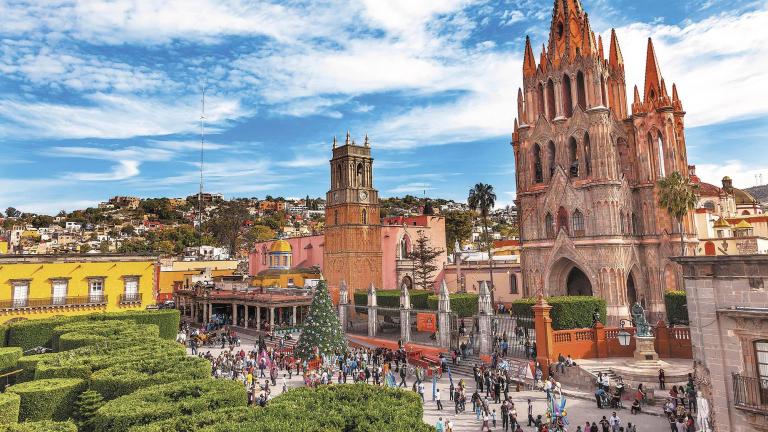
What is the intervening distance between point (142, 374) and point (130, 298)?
2227 cm

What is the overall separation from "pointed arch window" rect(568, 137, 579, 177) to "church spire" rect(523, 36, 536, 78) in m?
7.03

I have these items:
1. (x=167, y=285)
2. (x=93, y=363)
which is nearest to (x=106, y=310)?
(x=93, y=363)

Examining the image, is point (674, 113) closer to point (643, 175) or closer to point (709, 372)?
point (643, 175)

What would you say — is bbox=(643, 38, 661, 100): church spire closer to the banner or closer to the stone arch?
the stone arch

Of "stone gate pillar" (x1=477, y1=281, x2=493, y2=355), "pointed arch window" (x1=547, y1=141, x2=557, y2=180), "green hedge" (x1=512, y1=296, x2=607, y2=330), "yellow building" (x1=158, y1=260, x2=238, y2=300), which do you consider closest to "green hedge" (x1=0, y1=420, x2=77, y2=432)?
"stone gate pillar" (x1=477, y1=281, x2=493, y2=355)

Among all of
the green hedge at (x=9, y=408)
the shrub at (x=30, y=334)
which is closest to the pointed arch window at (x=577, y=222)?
the green hedge at (x=9, y=408)

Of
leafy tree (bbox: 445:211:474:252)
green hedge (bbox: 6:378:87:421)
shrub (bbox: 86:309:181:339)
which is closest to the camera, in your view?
green hedge (bbox: 6:378:87:421)

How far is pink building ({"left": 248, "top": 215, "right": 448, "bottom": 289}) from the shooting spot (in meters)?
55.8

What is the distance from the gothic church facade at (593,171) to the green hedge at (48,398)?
29915 millimetres

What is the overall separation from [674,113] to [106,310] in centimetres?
4540

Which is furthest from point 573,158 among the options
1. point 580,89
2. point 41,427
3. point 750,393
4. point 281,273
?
point 41,427

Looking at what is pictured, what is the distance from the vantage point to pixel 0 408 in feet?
44.4

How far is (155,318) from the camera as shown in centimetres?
3023

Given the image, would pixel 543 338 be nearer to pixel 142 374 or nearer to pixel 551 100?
pixel 142 374
